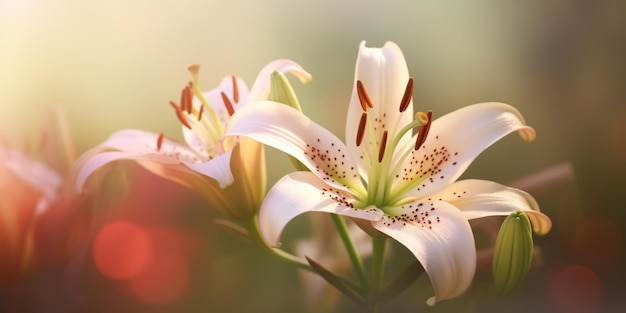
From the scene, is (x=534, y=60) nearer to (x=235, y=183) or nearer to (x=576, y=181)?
(x=576, y=181)

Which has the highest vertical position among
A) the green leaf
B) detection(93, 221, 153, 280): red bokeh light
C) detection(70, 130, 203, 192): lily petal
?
detection(70, 130, 203, 192): lily petal

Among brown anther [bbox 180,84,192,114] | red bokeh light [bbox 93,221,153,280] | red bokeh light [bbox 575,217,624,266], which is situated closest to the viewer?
brown anther [bbox 180,84,192,114]

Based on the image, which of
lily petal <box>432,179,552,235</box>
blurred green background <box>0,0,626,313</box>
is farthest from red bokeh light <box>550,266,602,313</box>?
lily petal <box>432,179,552,235</box>

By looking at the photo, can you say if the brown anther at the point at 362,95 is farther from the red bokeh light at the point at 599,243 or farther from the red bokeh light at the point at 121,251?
the red bokeh light at the point at 599,243

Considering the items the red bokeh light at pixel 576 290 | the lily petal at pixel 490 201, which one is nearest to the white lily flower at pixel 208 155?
the lily petal at pixel 490 201

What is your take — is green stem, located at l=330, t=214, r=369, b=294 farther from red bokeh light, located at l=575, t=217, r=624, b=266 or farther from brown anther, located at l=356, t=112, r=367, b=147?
red bokeh light, located at l=575, t=217, r=624, b=266
